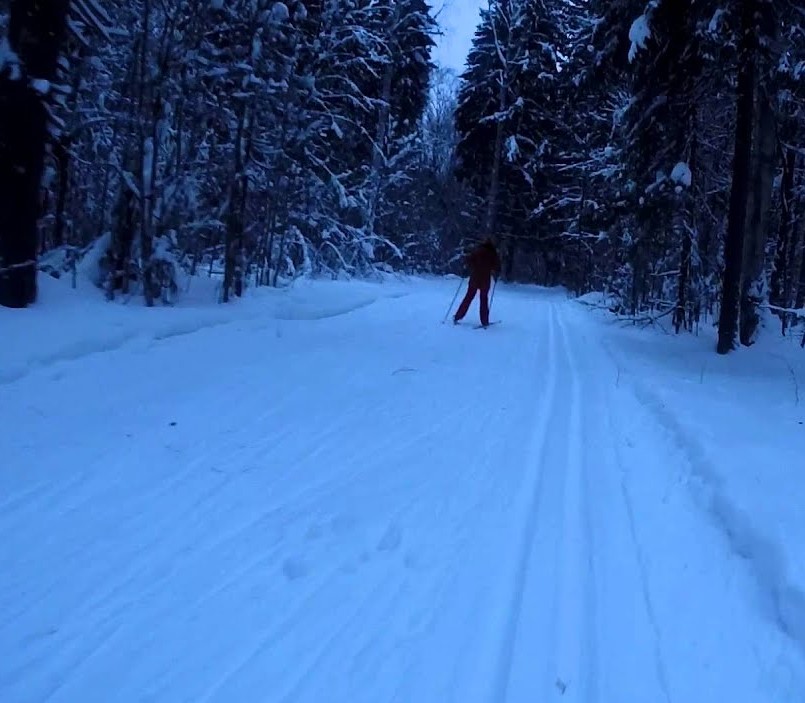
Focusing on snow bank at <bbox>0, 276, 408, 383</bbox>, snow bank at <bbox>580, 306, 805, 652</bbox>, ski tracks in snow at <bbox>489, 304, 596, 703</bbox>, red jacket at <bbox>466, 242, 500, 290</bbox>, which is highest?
red jacket at <bbox>466, 242, 500, 290</bbox>

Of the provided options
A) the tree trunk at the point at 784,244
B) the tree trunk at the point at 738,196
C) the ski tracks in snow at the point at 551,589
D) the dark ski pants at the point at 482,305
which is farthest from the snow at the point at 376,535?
the tree trunk at the point at 784,244

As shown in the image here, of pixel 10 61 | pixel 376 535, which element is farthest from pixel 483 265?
pixel 376 535

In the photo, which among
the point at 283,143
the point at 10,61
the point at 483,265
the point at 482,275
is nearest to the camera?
the point at 10,61

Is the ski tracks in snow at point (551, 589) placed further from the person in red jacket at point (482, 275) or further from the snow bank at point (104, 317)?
the person in red jacket at point (482, 275)

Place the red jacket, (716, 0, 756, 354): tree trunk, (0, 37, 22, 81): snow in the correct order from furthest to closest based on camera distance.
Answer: the red jacket, (716, 0, 756, 354): tree trunk, (0, 37, 22, 81): snow

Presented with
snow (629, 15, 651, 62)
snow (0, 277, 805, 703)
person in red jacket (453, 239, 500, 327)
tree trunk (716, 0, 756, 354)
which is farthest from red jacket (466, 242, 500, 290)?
snow (0, 277, 805, 703)

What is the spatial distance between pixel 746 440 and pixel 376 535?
3823 millimetres

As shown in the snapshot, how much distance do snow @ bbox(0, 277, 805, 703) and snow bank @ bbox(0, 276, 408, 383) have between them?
7 centimetres

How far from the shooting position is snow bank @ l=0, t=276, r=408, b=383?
21.6ft

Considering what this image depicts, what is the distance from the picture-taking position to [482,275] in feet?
44.3

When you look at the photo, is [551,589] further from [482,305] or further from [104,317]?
[482,305]

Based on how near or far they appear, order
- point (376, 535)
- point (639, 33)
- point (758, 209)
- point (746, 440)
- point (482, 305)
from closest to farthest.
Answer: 1. point (376, 535)
2. point (746, 440)
3. point (639, 33)
4. point (758, 209)
5. point (482, 305)

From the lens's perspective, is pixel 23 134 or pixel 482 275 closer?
pixel 23 134

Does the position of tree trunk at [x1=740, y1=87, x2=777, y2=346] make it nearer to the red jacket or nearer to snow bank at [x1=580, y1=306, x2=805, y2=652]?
snow bank at [x1=580, y1=306, x2=805, y2=652]
